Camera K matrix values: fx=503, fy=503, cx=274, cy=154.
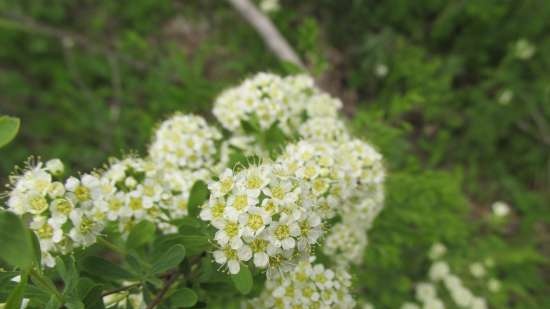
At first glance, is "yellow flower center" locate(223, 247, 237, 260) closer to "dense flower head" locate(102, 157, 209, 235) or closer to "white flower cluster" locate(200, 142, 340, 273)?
"white flower cluster" locate(200, 142, 340, 273)

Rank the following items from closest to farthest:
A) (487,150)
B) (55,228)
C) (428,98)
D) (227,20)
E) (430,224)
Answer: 1. (55,228)
2. (430,224)
3. (428,98)
4. (487,150)
5. (227,20)

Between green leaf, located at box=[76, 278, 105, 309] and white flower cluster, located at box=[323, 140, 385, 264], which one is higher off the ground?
white flower cluster, located at box=[323, 140, 385, 264]

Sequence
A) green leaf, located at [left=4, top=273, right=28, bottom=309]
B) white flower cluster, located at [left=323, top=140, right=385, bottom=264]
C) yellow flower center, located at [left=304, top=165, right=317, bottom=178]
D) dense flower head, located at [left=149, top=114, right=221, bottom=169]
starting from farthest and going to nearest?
dense flower head, located at [left=149, top=114, right=221, bottom=169] < white flower cluster, located at [left=323, top=140, right=385, bottom=264] < yellow flower center, located at [left=304, top=165, right=317, bottom=178] < green leaf, located at [left=4, top=273, right=28, bottom=309]

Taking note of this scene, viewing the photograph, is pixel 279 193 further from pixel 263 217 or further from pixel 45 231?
pixel 45 231

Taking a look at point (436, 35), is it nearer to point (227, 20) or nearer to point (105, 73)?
point (227, 20)

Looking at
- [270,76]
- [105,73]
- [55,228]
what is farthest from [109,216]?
[105,73]

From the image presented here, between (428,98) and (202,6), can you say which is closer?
(428,98)

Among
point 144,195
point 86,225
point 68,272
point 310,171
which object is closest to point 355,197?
point 310,171

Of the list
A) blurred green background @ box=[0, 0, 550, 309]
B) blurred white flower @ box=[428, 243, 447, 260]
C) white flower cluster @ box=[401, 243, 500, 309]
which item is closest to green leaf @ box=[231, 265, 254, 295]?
blurred green background @ box=[0, 0, 550, 309]
